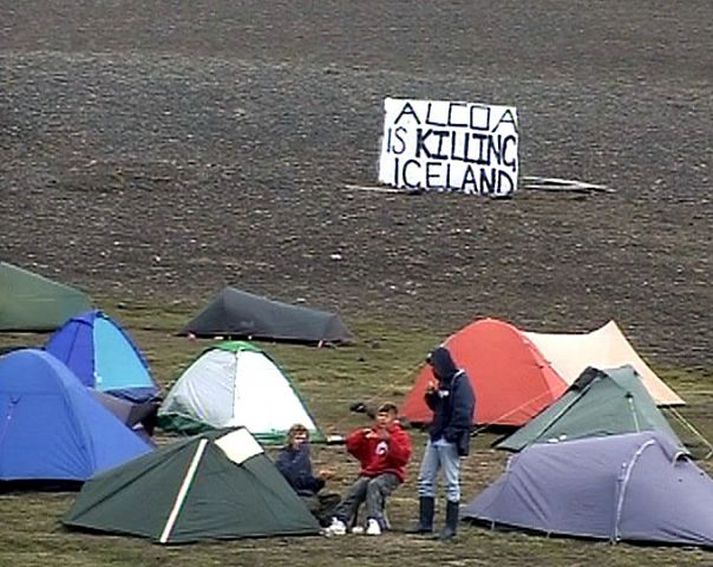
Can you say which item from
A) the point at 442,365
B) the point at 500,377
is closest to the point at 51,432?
the point at 442,365

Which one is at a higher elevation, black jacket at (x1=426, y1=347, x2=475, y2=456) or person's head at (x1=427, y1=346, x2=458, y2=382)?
person's head at (x1=427, y1=346, x2=458, y2=382)

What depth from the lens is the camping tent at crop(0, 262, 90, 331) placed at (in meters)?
26.8

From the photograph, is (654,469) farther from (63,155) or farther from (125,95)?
(125,95)

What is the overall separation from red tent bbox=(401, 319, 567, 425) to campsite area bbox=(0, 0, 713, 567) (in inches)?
32.6

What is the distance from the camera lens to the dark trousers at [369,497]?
14.8 meters

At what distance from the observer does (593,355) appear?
2242 centimetres

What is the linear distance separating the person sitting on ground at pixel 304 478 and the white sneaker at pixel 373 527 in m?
0.32

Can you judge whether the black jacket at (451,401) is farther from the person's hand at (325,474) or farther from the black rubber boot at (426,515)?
the person's hand at (325,474)

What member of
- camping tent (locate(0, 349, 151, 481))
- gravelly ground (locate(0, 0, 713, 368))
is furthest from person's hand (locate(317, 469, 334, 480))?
gravelly ground (locate(0, 0, 713, 368))

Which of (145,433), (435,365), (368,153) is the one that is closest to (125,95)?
(368,153)

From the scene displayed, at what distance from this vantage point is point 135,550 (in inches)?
550

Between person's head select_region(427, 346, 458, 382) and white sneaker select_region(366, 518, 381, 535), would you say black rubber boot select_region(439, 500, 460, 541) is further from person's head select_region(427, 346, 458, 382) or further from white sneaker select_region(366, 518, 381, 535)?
person's head select_region(427, 346, 458, 382)

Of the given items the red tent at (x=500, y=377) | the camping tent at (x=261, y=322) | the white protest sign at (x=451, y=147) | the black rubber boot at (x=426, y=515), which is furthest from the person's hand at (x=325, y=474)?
the white protest sign at (x=451, y=147)

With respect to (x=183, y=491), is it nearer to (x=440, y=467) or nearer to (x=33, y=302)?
(x=440, y=467)
